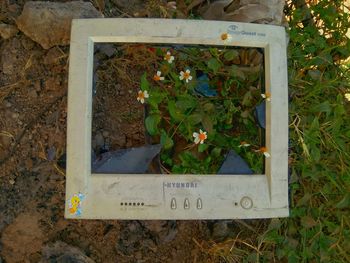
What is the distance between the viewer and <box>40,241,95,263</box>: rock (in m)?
1.95

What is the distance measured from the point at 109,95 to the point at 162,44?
1.23ft

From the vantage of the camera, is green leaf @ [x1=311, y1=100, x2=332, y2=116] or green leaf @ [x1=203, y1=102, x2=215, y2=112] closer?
green leaf @ [x1=203, y1=102, x2=215, y2=112]

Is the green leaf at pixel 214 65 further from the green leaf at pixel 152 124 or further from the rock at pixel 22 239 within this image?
the rock at pixel 22 239

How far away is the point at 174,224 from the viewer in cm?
208

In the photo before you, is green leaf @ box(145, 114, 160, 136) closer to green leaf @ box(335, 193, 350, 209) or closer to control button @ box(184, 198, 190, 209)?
control button @ box(184, 198, 190, 209)

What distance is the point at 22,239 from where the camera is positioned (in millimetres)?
1995

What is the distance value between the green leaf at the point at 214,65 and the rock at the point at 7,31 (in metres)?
0.89

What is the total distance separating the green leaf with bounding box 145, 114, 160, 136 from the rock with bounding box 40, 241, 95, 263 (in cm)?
67

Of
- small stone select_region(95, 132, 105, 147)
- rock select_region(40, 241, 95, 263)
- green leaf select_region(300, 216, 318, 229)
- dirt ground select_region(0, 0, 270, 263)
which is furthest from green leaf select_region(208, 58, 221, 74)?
rock select_region(40, 241, 95, 263)

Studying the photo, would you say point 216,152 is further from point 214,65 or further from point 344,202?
point 344,202

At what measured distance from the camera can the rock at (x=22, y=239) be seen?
1991mm

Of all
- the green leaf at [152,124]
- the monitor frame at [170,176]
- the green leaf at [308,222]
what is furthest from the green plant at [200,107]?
the green leaf at [308,222]

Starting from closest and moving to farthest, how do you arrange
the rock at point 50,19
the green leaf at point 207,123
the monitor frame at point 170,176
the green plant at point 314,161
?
the monitor frame at point 170,176, the green leaf at point 207,123, the rock at point 50,19, the green plant at point 314,161

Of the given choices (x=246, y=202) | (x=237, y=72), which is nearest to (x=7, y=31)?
(x=237, y=72)
